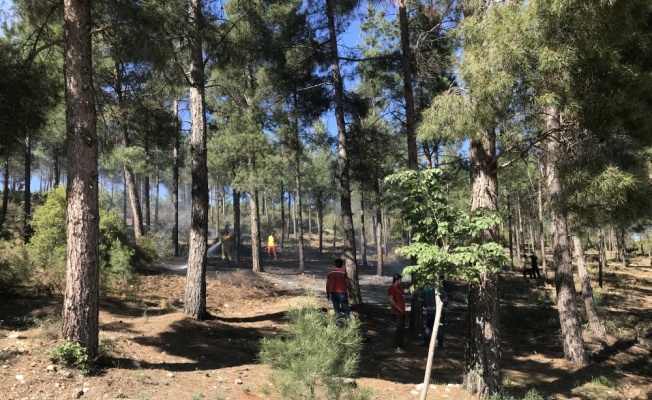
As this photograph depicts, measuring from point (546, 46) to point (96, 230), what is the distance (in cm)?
648

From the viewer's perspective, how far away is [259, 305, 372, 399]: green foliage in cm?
392

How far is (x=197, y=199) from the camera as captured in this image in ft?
29.8

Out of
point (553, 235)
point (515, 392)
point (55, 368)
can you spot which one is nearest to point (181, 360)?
point (55, 368)

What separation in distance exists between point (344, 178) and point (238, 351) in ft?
19.6

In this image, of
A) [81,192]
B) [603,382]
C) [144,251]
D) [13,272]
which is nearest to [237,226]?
[144,251]

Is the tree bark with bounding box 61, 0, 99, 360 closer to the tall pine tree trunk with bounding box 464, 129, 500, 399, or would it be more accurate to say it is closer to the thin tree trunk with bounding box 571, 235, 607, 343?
the tall pine tree trunk with bounding box 464, 129, 500, 399

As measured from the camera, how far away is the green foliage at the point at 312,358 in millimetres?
3922

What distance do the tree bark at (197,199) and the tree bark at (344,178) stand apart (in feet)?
14.0

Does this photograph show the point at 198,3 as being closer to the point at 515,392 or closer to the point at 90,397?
the point at 90,397

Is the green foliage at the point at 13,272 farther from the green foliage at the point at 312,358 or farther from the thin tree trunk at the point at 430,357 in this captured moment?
the thin tree trunk at the point at 430,357

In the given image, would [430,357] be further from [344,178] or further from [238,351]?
[344,178]

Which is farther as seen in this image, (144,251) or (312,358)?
(144,251)

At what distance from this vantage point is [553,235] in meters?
10.1

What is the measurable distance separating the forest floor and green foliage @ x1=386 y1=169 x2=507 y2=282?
1.63 m
